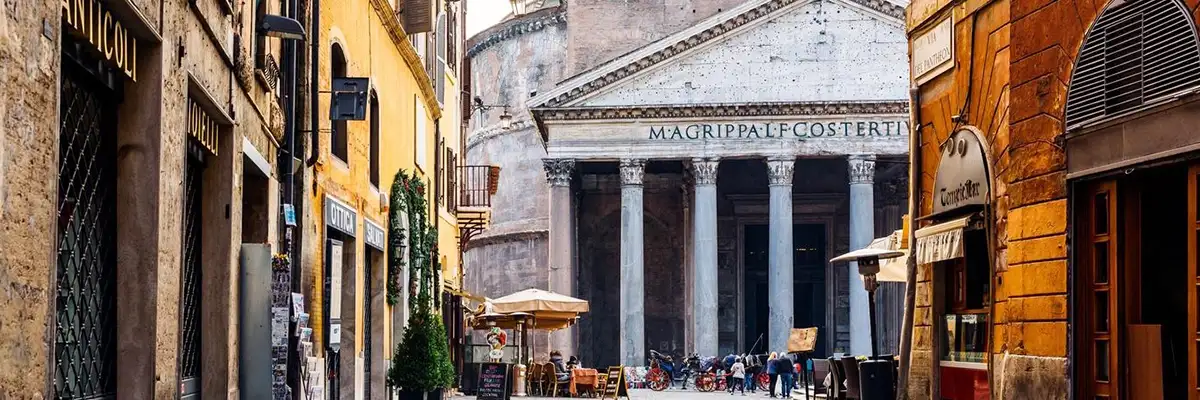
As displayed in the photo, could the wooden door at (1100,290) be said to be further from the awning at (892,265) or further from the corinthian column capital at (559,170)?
the corinthian column capital at (559,170)

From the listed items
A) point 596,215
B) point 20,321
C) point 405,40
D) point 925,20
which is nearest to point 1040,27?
point 925,20

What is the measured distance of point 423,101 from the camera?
915 inches

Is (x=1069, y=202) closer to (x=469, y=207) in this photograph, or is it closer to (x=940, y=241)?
(x=940, y=241)

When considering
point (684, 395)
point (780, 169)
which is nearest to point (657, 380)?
point (684, 395)

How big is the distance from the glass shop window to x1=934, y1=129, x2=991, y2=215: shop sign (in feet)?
0.89

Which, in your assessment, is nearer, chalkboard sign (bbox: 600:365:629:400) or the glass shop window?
the glass shop window

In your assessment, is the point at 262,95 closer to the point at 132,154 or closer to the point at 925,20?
the point at 132,154

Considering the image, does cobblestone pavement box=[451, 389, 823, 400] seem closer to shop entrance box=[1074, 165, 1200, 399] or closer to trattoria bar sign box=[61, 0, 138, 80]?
shop entrance box=[1074, 165, 1200, 399]

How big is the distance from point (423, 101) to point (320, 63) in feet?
31.5

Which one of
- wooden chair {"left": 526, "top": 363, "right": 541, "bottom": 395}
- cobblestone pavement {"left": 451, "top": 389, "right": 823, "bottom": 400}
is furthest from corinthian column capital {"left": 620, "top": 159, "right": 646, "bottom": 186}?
wooden chair {"left": 526, "top": 363, "right": 541, "bottom": 395}

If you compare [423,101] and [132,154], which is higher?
[423,101]

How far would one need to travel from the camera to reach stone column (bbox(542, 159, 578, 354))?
41906mm

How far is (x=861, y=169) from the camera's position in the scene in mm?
41062

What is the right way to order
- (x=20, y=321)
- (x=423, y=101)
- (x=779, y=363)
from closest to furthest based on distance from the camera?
(x=20, y=321) → (x=423, y=101) → (x=779, y=363)
